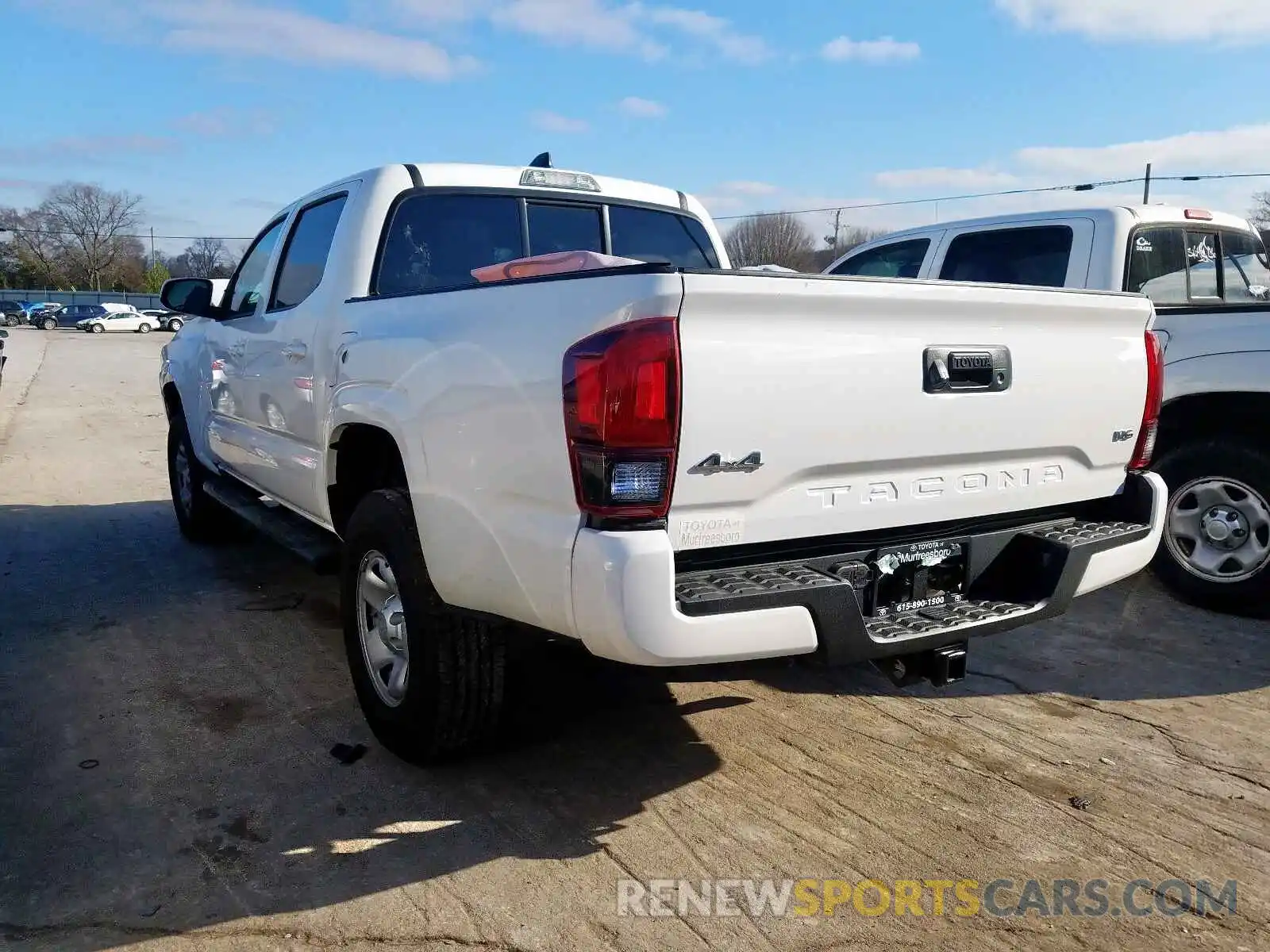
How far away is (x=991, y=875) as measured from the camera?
271cm

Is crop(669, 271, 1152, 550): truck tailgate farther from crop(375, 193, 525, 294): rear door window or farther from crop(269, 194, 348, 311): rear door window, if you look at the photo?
crop(269, 194, 348, 311): rear door window

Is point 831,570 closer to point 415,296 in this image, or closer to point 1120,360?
point 1120,360

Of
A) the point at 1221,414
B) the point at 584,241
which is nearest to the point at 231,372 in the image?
the point at 584,241

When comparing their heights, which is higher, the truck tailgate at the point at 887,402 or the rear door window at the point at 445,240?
the rear door window at the point at 445,240

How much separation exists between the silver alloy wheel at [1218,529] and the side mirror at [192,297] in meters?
5.40

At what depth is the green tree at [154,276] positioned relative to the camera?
289ft

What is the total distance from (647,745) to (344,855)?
3.76ft

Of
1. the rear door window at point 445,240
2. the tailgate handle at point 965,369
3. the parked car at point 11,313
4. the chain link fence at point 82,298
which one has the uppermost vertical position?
the chain link fence at point 82,298

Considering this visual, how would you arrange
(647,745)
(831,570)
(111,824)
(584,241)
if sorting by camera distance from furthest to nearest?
(584,241), (647,745), (111,824), (831,570)

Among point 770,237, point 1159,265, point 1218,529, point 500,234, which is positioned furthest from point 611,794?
point 770,237

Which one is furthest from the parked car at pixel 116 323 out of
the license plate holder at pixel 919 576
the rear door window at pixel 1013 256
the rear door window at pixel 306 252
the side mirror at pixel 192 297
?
the license plate holder at pixel 919 576

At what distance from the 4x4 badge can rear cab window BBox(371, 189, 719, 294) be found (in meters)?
1.30

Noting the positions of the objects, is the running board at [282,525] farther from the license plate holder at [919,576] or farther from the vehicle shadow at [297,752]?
the license plate holder at [919,576]

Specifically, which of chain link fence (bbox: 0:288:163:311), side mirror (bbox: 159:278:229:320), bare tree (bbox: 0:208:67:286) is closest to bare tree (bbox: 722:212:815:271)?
side mirror (bbox: 159:278:229:320)
